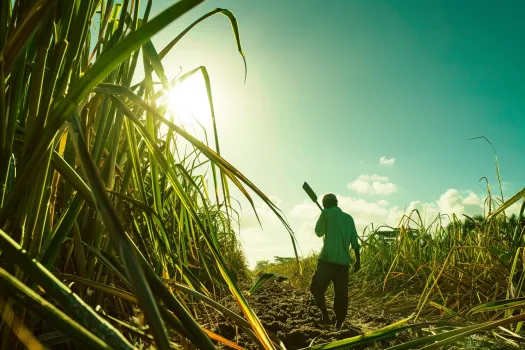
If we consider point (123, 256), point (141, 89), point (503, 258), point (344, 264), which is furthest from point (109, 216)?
point (344, 264)

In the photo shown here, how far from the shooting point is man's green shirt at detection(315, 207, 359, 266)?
424 cm

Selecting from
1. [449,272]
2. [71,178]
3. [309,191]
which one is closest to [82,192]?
[71,178]

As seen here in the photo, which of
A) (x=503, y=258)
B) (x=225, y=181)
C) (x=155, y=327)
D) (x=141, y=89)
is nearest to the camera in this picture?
(x=155, y=327)

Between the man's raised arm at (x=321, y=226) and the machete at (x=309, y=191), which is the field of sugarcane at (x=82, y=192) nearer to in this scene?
the machete at (x=309, y=191)

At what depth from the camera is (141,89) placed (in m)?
0.85

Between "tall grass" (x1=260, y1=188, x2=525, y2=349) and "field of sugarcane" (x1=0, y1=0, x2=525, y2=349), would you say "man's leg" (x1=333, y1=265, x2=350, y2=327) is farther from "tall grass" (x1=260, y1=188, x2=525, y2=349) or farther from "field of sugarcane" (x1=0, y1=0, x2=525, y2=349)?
"field of sugarcane" (x1=0, y1=0, x2=525, y2=349)

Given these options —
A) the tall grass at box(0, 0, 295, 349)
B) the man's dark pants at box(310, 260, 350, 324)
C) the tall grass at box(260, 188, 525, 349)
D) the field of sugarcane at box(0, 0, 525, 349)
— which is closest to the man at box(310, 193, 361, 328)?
the man's dark pants at box(310, 260, 350, 324)

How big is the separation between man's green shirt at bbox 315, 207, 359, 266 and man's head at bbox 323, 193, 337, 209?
0.39ft

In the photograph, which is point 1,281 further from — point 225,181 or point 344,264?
point 344,264

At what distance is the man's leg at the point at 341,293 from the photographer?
393 centimetres

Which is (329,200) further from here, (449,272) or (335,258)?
(449,272)

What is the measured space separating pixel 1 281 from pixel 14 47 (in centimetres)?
31

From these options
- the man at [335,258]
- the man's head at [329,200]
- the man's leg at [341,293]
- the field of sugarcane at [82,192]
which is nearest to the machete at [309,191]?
the man at [335,258]

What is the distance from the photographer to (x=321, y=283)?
4.15 meters
